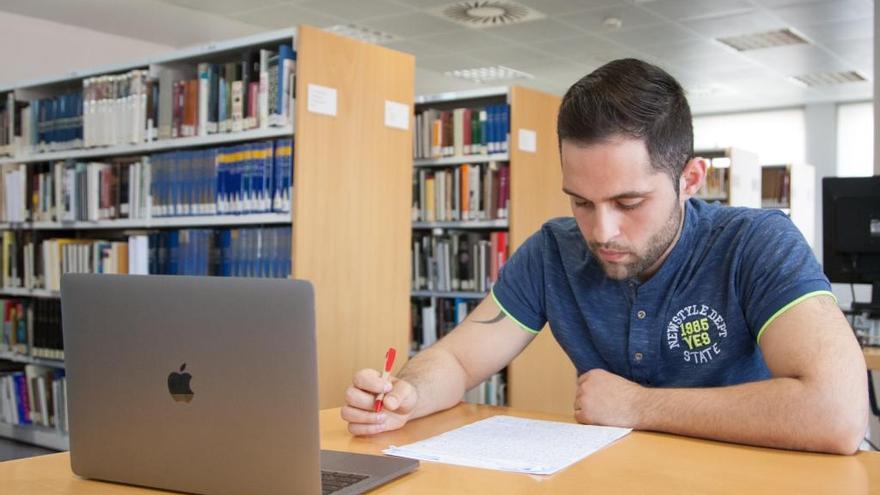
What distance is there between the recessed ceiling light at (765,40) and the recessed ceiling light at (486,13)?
199 cm

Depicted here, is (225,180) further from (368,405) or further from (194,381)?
(194,381)

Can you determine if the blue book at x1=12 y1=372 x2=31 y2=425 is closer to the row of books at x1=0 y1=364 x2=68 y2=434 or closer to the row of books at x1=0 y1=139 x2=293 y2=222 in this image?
the row of books at x1=0 y1=364 x2=68 y2=434

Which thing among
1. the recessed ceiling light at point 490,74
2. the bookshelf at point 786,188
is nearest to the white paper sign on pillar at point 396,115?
the bookshelf at point 786,188

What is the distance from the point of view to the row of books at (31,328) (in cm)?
439

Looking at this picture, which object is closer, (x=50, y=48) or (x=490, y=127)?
(x=490, y=127)

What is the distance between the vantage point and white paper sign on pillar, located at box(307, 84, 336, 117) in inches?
125

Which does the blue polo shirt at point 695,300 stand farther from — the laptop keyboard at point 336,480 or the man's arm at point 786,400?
the laptop keyboard at point 336,480

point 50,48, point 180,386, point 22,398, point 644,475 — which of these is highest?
point 50,48

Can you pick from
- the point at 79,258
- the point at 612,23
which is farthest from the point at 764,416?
the point at 612,23

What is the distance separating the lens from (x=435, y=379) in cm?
158

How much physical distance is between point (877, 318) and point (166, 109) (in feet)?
10.1

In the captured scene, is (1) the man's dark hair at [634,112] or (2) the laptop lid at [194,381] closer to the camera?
(2) the laptop lid at [194,381]

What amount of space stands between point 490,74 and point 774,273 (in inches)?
327

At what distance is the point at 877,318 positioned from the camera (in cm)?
311
